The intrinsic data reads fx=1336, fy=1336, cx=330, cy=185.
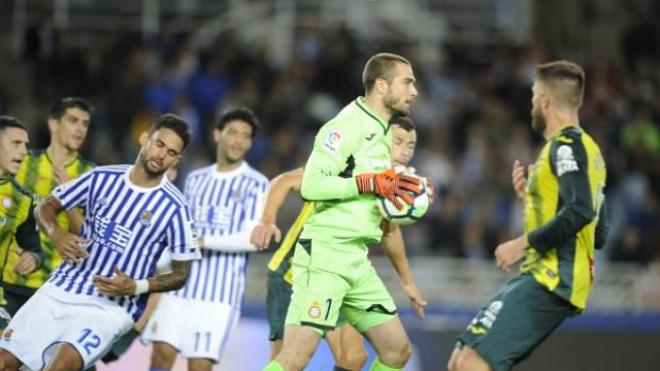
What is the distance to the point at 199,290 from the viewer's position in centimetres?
998

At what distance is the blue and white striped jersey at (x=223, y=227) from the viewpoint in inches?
393

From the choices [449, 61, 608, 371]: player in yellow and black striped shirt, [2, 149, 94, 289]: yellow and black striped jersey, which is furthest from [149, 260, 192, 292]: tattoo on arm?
[449, 61, 608, 371]: player in yellow and black striped shirt

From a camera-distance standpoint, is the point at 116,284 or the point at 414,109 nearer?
the point at 116,284

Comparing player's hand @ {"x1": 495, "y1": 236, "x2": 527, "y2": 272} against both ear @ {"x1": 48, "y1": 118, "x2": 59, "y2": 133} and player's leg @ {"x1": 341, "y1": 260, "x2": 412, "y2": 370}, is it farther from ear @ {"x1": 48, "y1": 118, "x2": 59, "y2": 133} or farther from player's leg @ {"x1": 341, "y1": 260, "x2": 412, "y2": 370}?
ear @ {"x1": 48, "y1": 118, "x2": 59, "y2": 133}

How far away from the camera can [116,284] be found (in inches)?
317

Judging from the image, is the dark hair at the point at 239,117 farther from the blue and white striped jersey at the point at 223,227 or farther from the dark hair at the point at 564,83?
the dark hair at the point at 564,83

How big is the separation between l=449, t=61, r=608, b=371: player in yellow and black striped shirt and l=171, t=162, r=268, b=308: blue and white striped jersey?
2725 millimetres

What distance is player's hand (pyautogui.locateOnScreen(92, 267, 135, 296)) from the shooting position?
316 inches

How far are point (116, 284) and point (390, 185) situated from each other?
1.77 meters

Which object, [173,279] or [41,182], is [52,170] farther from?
[173,279]

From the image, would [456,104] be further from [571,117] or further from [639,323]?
[571,117]

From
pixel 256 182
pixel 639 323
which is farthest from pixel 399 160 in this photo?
pixel 639 323

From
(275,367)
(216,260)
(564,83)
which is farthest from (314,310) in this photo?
(216,260)

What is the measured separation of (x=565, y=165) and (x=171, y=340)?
11.8ft
